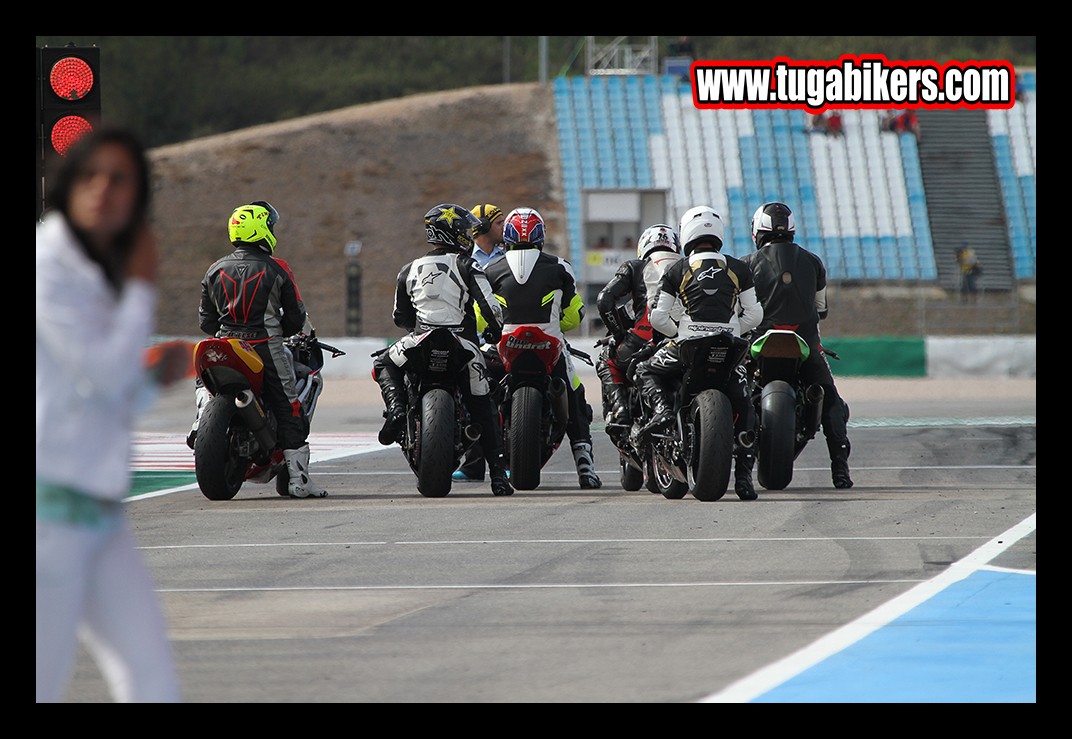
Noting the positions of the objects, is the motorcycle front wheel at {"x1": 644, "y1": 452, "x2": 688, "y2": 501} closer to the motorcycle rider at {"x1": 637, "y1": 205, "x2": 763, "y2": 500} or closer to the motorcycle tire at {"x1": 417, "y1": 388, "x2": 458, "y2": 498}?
the motorcycle rider at {"x1": 637, "y1": 205, "x2": 763, "y2": 500}

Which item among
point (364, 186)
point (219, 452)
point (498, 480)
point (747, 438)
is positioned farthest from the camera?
point (364, 186)

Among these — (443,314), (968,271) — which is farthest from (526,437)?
(968,271)

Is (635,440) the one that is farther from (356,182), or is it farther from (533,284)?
(356,182)

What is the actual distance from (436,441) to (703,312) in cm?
204

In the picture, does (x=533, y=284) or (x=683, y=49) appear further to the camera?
(x=683, y=49)

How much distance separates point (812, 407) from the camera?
12445 mm

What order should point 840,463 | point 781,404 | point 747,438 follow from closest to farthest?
point 747,438 < point 781,404 < point 840,463

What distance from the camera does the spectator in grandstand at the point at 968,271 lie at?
41.5 m

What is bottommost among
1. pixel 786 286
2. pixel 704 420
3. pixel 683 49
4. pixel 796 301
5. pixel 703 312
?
pixel 704 420

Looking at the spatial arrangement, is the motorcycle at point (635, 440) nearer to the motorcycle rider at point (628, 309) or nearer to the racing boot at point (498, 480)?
the motorcycle rider at point (628, 309)

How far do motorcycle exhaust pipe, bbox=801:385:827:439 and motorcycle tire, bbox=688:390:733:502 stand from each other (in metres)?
1.39

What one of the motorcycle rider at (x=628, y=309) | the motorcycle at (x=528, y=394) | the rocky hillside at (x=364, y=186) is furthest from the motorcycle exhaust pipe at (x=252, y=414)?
the rocky hillside at (x=364, y=186)

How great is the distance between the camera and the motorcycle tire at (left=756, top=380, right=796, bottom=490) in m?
12.0
